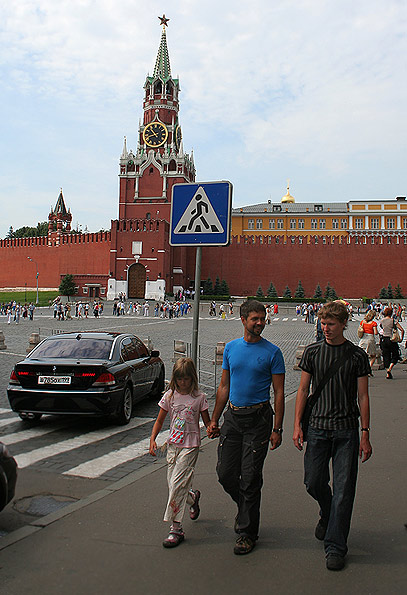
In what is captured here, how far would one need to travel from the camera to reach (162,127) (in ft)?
236

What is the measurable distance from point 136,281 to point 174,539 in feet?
189

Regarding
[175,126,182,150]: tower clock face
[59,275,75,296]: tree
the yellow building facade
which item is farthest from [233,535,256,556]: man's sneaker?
the yellow building facade

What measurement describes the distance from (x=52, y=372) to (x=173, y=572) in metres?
4.23

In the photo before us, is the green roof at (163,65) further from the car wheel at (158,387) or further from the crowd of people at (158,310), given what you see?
the car wheel at (158,387)

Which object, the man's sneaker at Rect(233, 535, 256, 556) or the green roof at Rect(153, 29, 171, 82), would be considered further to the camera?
the green roof at Rect(153, 29, 171, 82)

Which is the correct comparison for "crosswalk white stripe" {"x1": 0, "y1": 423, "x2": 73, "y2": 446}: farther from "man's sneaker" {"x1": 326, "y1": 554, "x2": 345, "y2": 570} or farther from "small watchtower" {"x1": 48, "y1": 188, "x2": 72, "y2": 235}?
"small watchtower" {"x1": 48, "y1": 188, "x2": 72, "y2": 235}

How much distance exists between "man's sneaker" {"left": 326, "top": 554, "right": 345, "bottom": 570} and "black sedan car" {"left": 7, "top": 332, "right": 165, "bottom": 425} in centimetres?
414

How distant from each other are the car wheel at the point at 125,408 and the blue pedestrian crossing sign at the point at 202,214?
2.58 meters

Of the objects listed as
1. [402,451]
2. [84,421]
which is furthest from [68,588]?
[84,421]

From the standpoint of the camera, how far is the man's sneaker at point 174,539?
141 inches

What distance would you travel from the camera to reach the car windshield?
24.8 feet

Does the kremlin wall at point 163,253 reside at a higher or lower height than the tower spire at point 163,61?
lower

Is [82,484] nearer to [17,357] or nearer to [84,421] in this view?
[84,421]

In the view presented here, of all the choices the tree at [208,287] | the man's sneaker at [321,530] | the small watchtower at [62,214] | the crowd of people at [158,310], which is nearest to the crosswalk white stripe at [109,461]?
the man's sneaker at [321,530]
